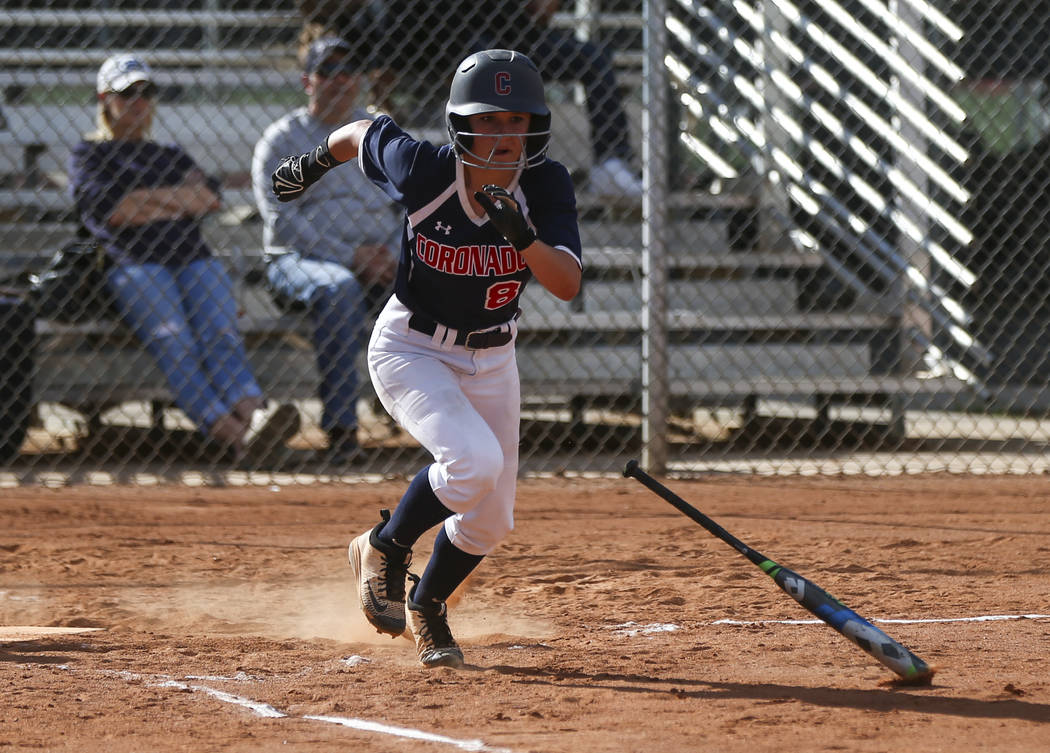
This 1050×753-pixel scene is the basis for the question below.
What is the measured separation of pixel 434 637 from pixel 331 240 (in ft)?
11.5

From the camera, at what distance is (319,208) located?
6.81m

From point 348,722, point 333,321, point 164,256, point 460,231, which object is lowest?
point 164,256

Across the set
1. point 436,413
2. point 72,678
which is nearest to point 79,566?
point 72,678

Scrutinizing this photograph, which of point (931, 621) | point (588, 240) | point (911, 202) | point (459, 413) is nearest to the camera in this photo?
point (459, 413)

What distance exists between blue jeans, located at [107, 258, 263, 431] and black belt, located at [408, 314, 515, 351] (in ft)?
10.1

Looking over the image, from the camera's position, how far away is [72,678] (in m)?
3.41

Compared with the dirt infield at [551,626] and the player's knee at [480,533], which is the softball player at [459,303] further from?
the dirt infield at [551,626]

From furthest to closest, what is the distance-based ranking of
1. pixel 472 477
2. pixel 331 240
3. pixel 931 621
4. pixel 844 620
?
pixel 331 240
pixel 931 621
pixel 472 477
pixel 844 620

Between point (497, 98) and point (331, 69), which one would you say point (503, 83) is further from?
point (331, 69)

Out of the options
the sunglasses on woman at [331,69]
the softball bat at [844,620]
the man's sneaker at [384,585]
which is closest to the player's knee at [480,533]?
the man's sneaker at [384,585]

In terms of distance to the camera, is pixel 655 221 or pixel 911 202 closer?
pixel 655 221

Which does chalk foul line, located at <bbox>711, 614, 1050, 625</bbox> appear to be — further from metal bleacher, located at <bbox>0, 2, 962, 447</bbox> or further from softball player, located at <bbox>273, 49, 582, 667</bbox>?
metal bleacher, located at <bbox>0, 2, 962, 447</bbox>

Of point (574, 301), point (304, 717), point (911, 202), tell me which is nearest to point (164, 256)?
point (574, 301)

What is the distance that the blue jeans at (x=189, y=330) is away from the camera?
21.4 feet
